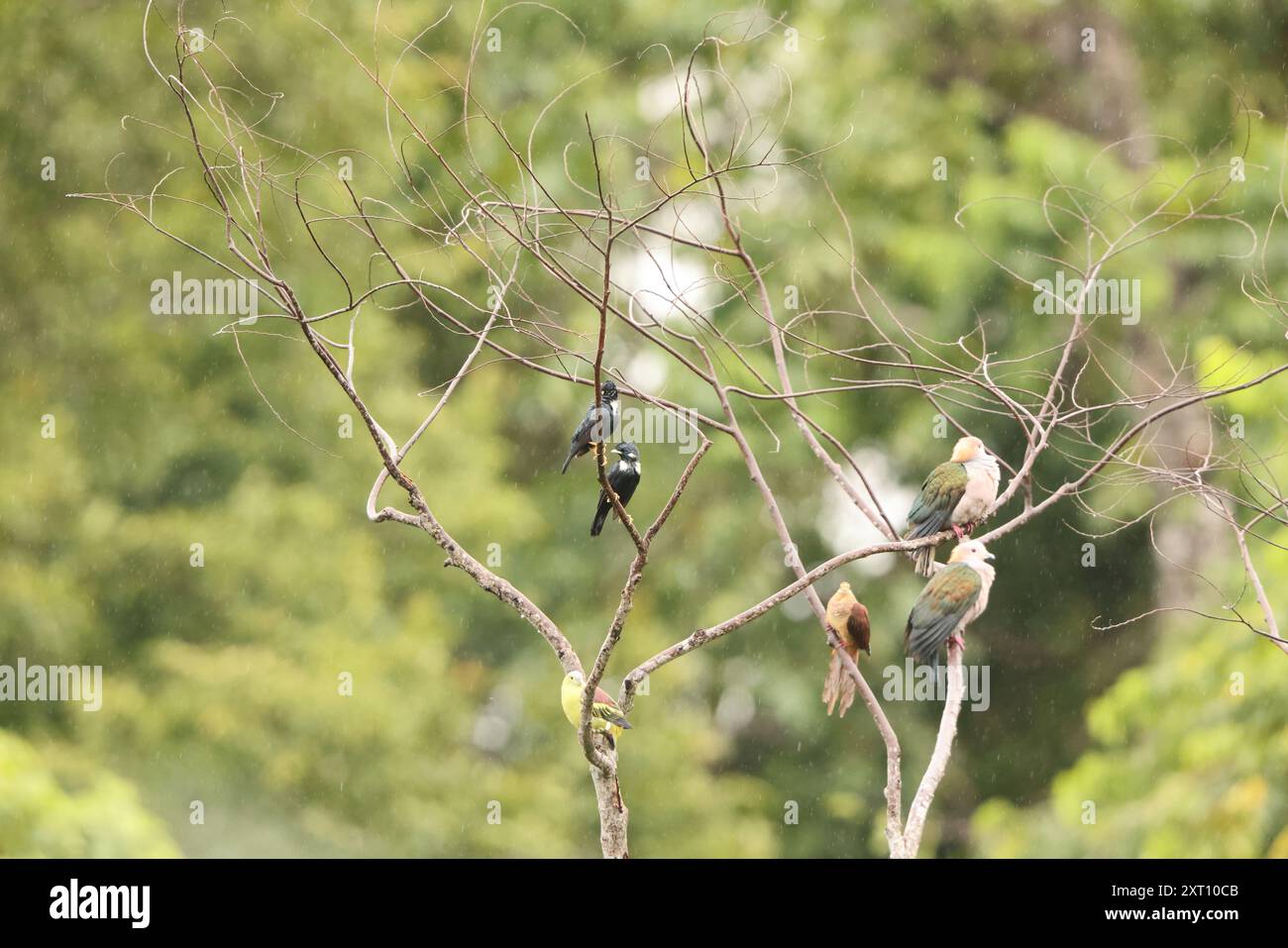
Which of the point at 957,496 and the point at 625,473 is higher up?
the point at 625,473

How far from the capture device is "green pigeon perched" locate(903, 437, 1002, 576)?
12.1 ft

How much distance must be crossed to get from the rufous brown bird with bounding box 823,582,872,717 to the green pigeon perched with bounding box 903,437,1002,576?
9.2 inches

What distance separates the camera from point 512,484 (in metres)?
13.6

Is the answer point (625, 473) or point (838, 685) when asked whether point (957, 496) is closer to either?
point (838, 685)

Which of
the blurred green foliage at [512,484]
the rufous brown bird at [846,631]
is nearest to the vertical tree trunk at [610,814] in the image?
the rufous brown bird at [846,631]

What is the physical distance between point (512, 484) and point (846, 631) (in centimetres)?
1013

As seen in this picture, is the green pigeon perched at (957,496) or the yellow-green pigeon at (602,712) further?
the green pigeon perched at (957,496)

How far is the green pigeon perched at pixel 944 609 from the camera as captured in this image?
3.28 metres

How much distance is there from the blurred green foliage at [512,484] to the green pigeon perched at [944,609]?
629 centimetres

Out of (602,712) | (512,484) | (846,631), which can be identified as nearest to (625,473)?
(846,631)

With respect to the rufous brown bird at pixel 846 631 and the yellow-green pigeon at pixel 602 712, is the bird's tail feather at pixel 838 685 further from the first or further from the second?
the yellow-green pigeon at pixel 602 712

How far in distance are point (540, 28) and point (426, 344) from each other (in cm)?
302

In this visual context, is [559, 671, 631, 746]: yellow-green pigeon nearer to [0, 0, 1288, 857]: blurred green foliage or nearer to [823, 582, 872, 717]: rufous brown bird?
[823, 582, 872, 717]: rufous brown bird

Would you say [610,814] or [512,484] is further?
[512,484]
